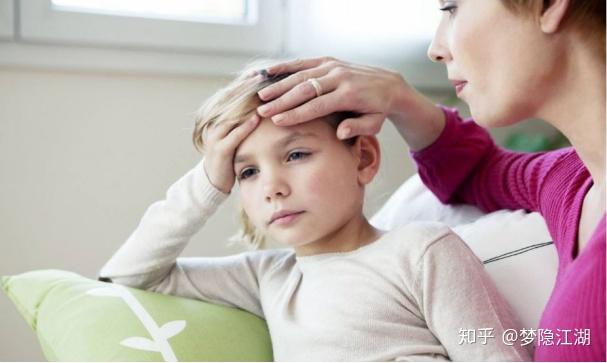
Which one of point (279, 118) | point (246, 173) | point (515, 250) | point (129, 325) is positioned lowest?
point (129, 325)

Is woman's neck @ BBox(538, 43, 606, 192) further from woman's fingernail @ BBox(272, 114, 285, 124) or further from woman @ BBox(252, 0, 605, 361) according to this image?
woman's fingernail @ BBox(272, 114, 285, 124)

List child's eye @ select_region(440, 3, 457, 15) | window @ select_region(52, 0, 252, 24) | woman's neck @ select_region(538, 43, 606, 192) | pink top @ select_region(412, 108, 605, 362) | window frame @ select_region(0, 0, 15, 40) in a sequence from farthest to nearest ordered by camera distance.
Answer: window @ select_region(52, 0, 252, 24) → window frame @ select_region(0, 0, 15, 40) → child's eye @ select_region(440, 3, 457, 15) → woman's neck @ select_region(538, 43, 606, 192) → pink top @ select_region(412, 108, 605, 362)

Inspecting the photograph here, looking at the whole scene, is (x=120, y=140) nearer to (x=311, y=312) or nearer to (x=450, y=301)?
(x=311, y=312)

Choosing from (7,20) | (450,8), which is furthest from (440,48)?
(7,20)

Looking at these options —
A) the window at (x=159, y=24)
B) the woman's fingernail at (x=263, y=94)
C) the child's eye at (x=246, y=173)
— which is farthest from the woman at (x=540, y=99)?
the window at (x=159, y=24)

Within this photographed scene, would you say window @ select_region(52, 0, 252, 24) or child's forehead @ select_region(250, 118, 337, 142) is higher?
window @ select_region(52, 0, 252, 24)

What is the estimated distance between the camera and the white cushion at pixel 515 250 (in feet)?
3.76

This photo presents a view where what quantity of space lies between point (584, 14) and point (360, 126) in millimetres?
377

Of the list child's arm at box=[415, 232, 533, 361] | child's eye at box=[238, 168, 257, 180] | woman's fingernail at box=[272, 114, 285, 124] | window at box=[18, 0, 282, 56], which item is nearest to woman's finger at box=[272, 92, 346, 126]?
woman's fingernail at box=[272, 114, 285, 124]

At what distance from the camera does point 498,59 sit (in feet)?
3.26

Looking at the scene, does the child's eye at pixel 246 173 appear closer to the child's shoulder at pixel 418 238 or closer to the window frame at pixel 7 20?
the child's shoulder at pixel 418 238

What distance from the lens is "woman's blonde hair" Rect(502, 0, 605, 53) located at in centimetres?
92

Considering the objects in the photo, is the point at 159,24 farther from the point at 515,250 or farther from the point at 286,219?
the point at 515,250

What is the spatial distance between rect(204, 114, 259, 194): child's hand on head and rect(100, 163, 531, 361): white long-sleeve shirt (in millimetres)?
20
